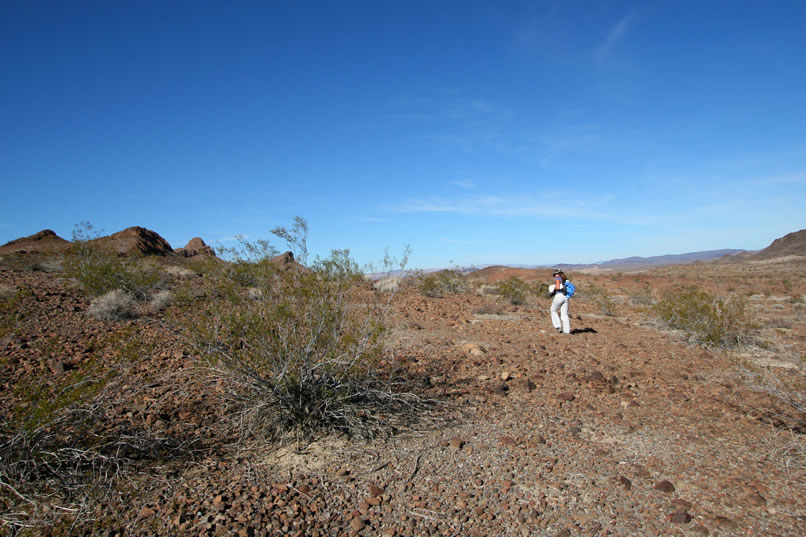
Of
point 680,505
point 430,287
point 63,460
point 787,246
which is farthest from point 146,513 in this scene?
point 787,246

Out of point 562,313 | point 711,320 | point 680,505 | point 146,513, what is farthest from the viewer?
point 562,313

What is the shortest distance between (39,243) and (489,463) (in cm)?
3377

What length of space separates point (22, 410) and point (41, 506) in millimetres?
831

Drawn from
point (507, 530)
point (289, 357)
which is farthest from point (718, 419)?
point (289, 357)

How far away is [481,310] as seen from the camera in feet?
41.8

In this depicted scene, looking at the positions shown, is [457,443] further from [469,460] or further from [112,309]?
[112,309]

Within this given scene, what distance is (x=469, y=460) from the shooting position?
12.6 ft

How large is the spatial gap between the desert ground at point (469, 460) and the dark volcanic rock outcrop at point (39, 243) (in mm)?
24999

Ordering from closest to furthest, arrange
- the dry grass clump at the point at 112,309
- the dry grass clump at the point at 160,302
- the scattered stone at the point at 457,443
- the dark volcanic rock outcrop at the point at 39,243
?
the scattered stone at the point at 457,443
the dry grass clump at the point at 112,309
the dry grass clump at the point at 160,302
the dark volcanic rock outcrop at the point at 39,243

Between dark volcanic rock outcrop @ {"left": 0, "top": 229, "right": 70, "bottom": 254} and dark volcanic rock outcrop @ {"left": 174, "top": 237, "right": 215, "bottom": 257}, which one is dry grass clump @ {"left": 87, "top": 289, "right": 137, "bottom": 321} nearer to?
dark volcanic rock outcrop @ {"left": 0, "top": 229, "right": 70, "bottom": 254}

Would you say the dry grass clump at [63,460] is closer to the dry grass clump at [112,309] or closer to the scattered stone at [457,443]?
the scattered stone at [457,443]

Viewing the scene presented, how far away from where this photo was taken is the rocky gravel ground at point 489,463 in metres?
2.92

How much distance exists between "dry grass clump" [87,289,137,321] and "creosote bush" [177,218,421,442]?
539 cm

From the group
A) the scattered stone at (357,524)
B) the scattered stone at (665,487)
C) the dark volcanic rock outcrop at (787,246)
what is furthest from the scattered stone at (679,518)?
the dark volcanic rock outcrop at (787,246)
